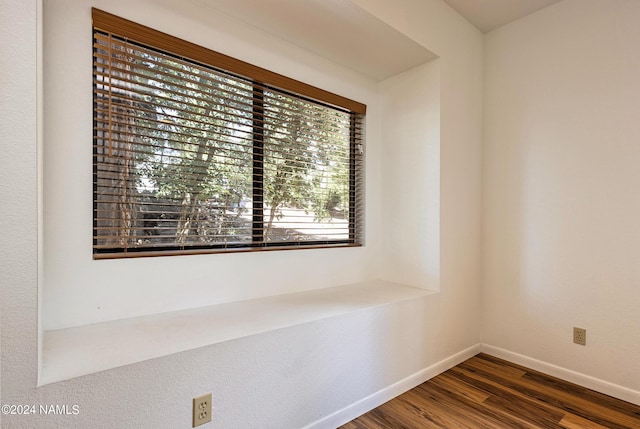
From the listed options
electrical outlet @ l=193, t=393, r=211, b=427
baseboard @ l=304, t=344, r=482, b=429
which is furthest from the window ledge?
baseboard @ l=304, t=344, r=482, b=429

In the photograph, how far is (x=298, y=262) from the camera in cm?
218

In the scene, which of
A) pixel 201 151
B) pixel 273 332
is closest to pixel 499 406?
pixel 273 332

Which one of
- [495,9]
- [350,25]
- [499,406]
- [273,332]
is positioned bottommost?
[499,406]

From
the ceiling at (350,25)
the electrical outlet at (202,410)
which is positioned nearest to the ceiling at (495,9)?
the ceiling at (350,25)

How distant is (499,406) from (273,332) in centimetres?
144

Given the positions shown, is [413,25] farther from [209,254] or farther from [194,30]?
[209,254]

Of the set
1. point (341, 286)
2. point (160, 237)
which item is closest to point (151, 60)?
point (160, 237)

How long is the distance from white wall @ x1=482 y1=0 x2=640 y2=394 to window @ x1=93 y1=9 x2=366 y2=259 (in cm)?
130

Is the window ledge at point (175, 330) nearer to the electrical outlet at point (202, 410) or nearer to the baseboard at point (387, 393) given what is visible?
the electrical outlet at point (202, 410)

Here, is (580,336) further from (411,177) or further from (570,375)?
(411,177)

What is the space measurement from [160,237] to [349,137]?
1578 millimetres

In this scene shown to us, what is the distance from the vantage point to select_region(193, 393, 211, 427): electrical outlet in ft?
4.12

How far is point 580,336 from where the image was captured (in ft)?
7.06

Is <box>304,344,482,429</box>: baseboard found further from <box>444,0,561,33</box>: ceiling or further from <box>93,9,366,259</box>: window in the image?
<box>444,0,561,33</box>: ceiling
